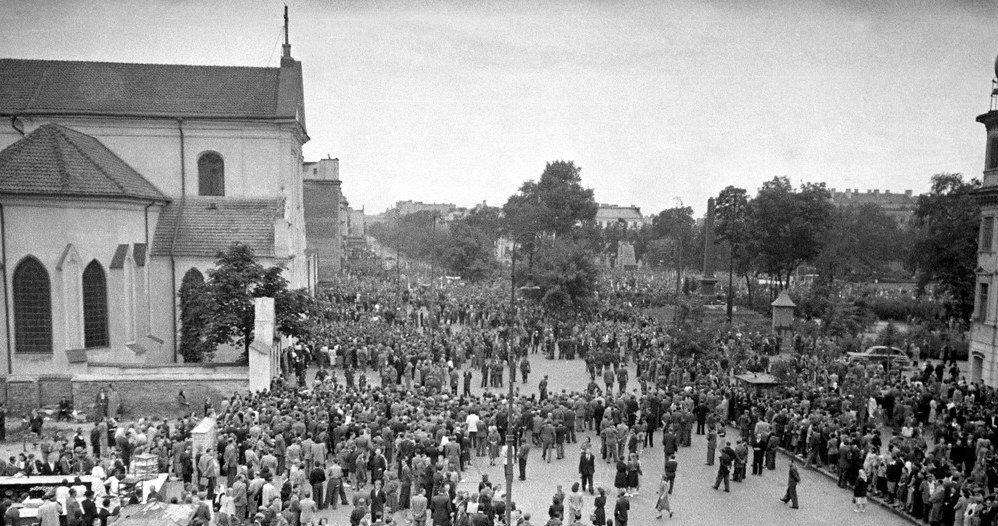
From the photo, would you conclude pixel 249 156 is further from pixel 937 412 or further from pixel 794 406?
pixel 937 412

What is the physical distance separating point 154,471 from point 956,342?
3640 centimetres

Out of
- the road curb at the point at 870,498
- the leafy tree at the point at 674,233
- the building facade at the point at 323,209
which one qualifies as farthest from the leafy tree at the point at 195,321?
the leafy tree at the point at 674,233

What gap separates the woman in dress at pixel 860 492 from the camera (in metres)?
17.2

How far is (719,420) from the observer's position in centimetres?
Result: 2238

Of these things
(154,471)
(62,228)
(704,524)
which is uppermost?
(62,228)

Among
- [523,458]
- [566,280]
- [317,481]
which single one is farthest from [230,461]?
[566,280]

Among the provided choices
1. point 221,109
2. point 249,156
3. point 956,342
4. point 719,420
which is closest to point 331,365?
point 249,156

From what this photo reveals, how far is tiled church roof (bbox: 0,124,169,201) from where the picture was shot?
1086 inches

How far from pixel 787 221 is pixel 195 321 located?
1647 inches

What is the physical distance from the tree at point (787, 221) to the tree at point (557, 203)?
19.7m

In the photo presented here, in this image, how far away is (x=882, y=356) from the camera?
34250 millimetres

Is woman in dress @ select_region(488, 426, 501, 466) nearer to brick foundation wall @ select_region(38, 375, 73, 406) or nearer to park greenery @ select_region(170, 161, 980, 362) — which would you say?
park greenery @ select_region(170, 161, 980, 362)

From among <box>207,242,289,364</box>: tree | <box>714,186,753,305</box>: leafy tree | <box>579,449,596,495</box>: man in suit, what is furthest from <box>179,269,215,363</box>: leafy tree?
<box>714,186,753,305</box>: leafy tree

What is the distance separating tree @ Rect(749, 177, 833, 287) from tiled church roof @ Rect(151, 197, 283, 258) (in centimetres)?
3594
